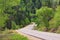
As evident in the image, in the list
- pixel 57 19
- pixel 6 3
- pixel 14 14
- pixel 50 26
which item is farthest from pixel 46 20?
pixel 14 14

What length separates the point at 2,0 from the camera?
28469 mm

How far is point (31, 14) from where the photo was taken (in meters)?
92.1

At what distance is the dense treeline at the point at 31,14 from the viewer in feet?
117

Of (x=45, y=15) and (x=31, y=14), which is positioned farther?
(x=31, y=14)

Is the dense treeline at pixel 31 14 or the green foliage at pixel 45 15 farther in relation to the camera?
the green foliage at pixel 45 15

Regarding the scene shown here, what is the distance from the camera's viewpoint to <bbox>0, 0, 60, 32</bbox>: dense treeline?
3580cm

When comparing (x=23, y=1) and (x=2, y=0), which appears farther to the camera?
A: (x=23, y=1)

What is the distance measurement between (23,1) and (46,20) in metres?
50.4

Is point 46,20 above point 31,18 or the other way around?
above

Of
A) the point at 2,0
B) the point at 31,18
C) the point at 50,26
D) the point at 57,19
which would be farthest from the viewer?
the point at 31,18

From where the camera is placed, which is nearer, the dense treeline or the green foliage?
the dense treeline

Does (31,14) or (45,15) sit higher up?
(45,15)

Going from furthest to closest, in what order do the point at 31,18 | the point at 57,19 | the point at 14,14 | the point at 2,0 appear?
1. the point at 31,18
2. the point at 14,14
3. the point at 57,19
4. the point at 2,0

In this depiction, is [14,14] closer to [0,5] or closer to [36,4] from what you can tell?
[36,4]
